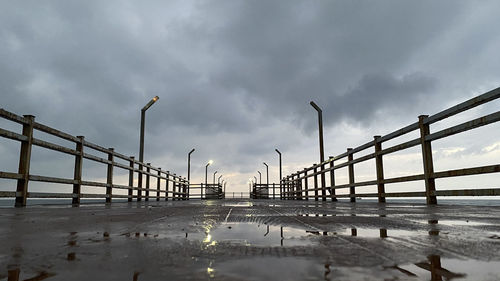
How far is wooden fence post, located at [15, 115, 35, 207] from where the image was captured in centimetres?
520

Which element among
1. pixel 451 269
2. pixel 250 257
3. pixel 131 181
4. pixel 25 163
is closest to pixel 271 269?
pixel 250 257

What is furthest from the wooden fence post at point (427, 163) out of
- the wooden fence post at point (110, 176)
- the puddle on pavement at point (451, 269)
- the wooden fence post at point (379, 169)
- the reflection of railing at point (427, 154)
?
the wooden fence post at point (110, 176)

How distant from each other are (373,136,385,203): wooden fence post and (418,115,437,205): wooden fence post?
1.52 m

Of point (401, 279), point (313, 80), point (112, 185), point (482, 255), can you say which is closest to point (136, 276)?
point (401, 279)

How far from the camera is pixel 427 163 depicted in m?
5.70

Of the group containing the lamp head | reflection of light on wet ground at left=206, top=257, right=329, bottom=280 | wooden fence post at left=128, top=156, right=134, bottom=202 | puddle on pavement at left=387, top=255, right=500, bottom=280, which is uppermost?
the lamp head

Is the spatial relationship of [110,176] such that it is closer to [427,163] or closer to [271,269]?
[427,163]

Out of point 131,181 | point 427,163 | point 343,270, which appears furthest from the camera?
point 131,181

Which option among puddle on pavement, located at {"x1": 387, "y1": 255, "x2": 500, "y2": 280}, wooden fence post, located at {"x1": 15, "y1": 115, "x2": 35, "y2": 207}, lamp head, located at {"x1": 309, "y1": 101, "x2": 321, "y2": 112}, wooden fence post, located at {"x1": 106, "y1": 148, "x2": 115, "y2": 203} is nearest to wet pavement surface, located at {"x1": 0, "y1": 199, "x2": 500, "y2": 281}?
puddle on pavement, located at {"x1": 387, "y1": 255, "x2": 500, "y2": 280}

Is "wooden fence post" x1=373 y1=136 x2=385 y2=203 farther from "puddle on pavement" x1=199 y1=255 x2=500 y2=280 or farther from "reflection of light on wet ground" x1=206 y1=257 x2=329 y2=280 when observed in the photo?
"reflection of light on wet ground" x1=206 y1=257 x2=329 y2=280

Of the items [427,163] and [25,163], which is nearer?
[25,163]

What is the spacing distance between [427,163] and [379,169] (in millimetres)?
1702

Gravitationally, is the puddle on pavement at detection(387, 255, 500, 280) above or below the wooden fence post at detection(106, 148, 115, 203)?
below

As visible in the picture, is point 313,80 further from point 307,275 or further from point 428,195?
point 307,275
